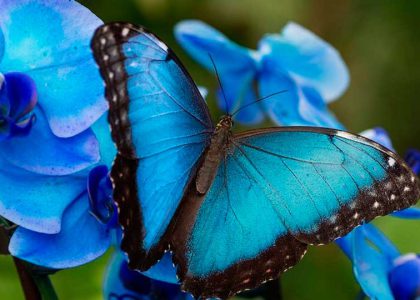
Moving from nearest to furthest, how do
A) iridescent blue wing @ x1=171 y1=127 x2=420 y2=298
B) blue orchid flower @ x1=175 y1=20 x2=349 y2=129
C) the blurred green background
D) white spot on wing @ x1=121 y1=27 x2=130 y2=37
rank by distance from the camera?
white spot on wing @ x1=121 y1=27 x2=130 y2=37 < iridescent blue wing @ x1=171 y1=127 x2=420 y2=298 < blue orchid flower @ x1=175 y1=20 x2=349 y2=129 < the blurred green background

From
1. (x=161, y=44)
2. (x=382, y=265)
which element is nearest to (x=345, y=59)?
(x=382, y=265)

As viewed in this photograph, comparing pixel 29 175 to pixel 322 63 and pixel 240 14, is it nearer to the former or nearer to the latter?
pixel 322 63

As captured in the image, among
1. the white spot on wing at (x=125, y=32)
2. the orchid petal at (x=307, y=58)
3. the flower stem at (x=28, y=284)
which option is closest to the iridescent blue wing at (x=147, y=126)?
the white spot on wing at (x=125, y=32)

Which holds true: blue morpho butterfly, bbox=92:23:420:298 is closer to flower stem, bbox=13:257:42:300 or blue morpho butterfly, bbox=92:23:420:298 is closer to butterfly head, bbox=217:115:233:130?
butterfly head, bbox=217:115:233:130

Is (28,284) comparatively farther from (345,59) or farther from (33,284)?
(345,59)

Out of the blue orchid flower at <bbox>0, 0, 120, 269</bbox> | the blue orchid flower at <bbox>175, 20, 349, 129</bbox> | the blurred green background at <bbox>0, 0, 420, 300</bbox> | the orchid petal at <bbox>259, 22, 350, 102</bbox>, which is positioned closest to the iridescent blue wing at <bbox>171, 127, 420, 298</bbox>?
the blue orchid flower at <bbox>0, 0, 120, 269</bbox>
